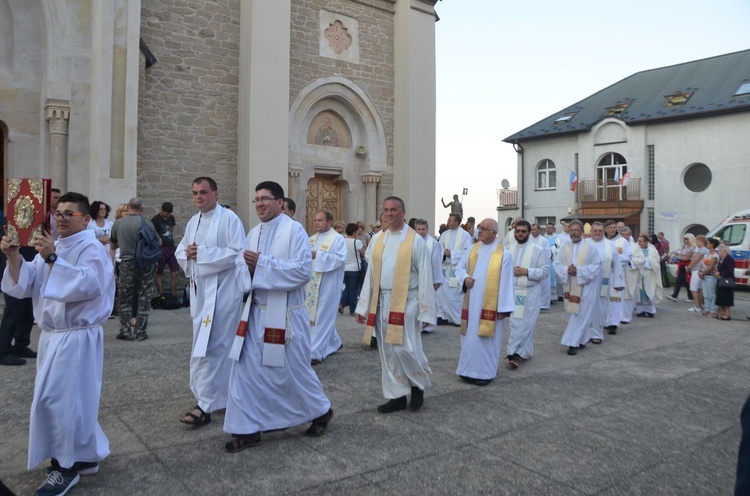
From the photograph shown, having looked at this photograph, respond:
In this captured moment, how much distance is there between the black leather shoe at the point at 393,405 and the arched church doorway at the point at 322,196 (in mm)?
10782

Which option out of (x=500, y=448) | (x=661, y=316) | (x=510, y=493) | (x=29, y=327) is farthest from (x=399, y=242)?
(x=661, y=316)

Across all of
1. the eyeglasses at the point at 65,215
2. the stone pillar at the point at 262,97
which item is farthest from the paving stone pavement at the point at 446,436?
the stone pillar at the point at 262,97

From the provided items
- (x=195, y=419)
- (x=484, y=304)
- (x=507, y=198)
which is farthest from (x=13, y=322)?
(x=507, y=198)

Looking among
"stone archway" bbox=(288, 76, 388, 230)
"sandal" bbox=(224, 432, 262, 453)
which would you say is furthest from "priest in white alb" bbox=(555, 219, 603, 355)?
"stone archway" bbox=(288, 76, 388, 230)

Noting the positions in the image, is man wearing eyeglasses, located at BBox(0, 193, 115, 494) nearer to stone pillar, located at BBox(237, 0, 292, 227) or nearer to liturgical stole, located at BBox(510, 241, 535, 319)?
liturgical stole, located at BBox(510, 241, 535, 319)

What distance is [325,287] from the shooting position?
8.07 m

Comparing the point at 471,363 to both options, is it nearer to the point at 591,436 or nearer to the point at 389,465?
the point at 591,436

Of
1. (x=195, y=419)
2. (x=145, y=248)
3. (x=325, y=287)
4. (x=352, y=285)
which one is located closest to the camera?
(x=195, y=419)

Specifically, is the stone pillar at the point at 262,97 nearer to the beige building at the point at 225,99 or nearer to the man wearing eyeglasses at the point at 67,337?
the beige building at the point at 225,99

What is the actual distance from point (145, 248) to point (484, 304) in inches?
196

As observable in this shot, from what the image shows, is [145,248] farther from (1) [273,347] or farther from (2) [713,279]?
A: (2) [713,279]

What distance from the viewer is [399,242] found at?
5820mm

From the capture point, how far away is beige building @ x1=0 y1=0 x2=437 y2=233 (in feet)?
37.7

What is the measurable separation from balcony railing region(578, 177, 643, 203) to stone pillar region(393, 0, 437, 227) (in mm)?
16567
